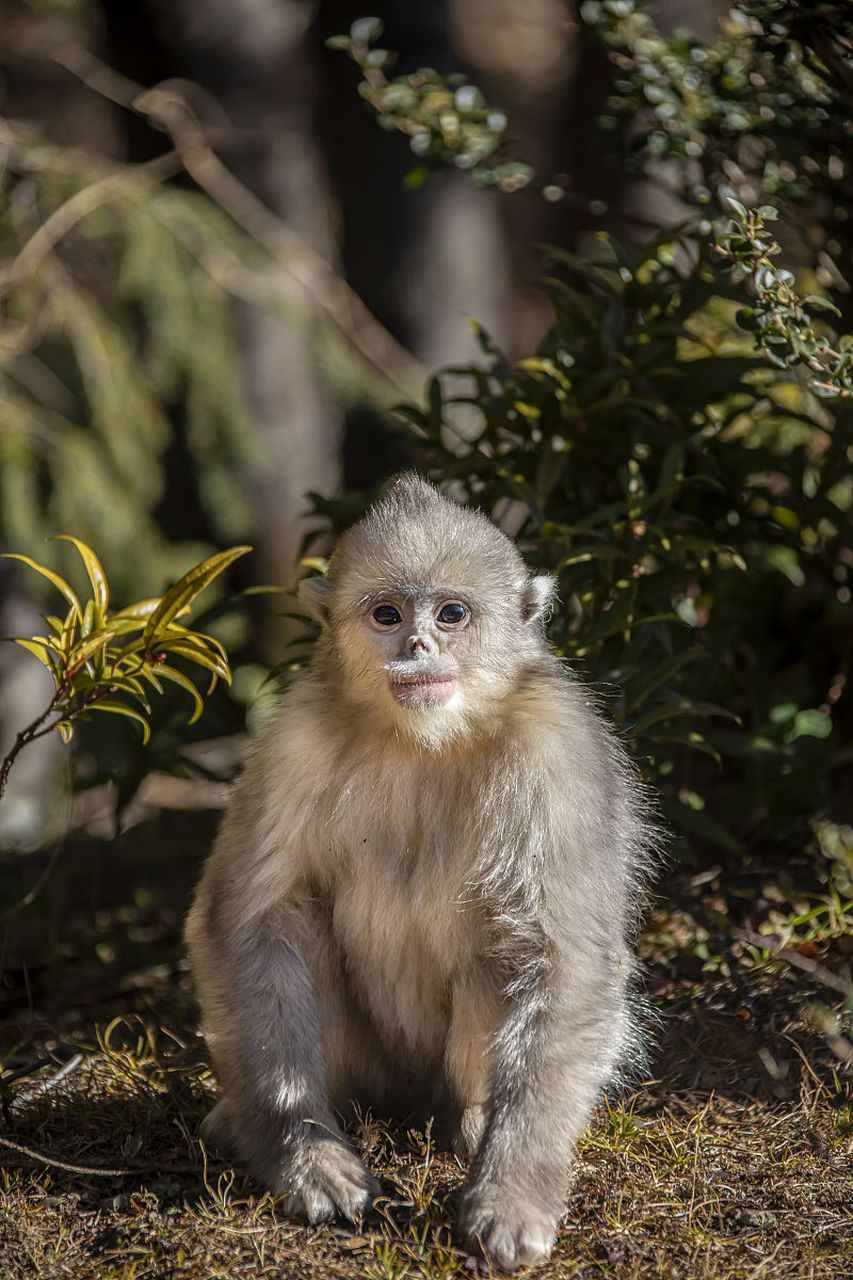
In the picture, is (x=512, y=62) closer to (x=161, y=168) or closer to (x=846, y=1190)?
(x=161, y=168)

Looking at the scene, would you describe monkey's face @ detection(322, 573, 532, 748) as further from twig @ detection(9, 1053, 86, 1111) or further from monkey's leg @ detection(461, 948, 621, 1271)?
twig @ detection(9, 1053, 86, 1111)

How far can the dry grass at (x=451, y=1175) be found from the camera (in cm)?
288

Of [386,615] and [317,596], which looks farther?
[317,596]

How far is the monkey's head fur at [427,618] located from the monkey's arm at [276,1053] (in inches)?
22.1

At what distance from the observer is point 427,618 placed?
3195 millimetres

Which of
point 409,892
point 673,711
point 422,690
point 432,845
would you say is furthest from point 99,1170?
point 673,711

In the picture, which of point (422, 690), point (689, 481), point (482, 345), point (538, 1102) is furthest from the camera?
point (482, 345)

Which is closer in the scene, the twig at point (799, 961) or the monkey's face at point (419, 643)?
the monkey's face at point (419, 643)

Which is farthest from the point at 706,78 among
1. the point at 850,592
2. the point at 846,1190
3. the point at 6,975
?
the point at 6,975

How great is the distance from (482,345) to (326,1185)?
2.83 m

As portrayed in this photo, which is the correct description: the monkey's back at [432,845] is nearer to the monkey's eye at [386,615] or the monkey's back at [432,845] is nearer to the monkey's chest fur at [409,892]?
the monkey's chest fur at [409,892]

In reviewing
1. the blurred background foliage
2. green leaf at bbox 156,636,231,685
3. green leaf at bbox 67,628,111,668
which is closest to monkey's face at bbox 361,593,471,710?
green leaf at bbox 156,636,231,685

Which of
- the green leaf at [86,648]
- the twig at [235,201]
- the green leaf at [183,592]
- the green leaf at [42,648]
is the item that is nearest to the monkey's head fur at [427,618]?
the green leaf at [183,592]

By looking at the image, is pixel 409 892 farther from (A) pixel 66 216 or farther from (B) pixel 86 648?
(A) pixel 66 216
